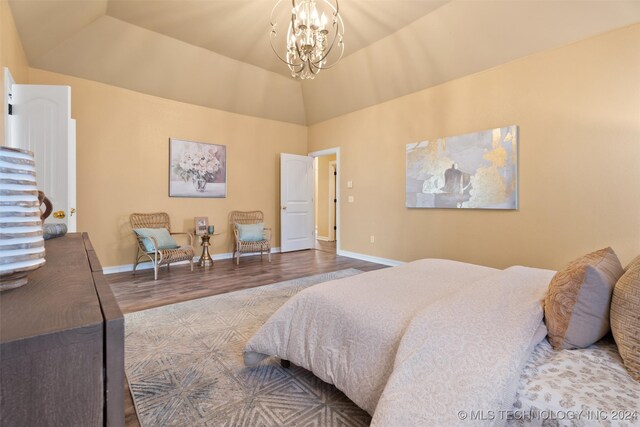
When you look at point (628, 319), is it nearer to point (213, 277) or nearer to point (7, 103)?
point (213, 277)

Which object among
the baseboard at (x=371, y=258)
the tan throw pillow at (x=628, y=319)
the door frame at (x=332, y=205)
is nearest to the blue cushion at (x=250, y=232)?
the baseboard at (x=371, y=258)

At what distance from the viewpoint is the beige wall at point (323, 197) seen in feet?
26.8

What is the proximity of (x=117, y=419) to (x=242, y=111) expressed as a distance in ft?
18.1

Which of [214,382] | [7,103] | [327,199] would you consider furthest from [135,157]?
[327,199]

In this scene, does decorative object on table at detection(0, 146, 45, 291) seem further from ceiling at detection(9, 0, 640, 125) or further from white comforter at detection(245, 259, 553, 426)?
ceiling at detection(9, 0, 640, 125)

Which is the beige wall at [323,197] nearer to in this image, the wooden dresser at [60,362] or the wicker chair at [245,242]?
the wicker chair at [245,242]

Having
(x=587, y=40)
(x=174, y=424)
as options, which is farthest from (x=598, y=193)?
(x=174, y=424)

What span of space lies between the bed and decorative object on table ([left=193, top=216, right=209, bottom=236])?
343cm

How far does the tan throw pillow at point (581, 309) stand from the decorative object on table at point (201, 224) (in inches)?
183

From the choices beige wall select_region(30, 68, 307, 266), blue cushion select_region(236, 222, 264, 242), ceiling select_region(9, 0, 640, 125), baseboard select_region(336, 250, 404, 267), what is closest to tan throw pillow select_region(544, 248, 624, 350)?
ceiling select_region(9, 0, 640, 125)

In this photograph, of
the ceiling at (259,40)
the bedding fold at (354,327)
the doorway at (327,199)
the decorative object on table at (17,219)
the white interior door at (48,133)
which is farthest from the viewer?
the doorway at (327,199)

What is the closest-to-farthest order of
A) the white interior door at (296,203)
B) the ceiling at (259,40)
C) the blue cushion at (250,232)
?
the ceiling at (259,40) → the blue cushion at (250,232) → the white interior door at (296,203)

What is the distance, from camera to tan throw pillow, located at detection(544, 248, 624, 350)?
1078 millimetres

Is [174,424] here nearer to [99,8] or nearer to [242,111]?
[99,8]
